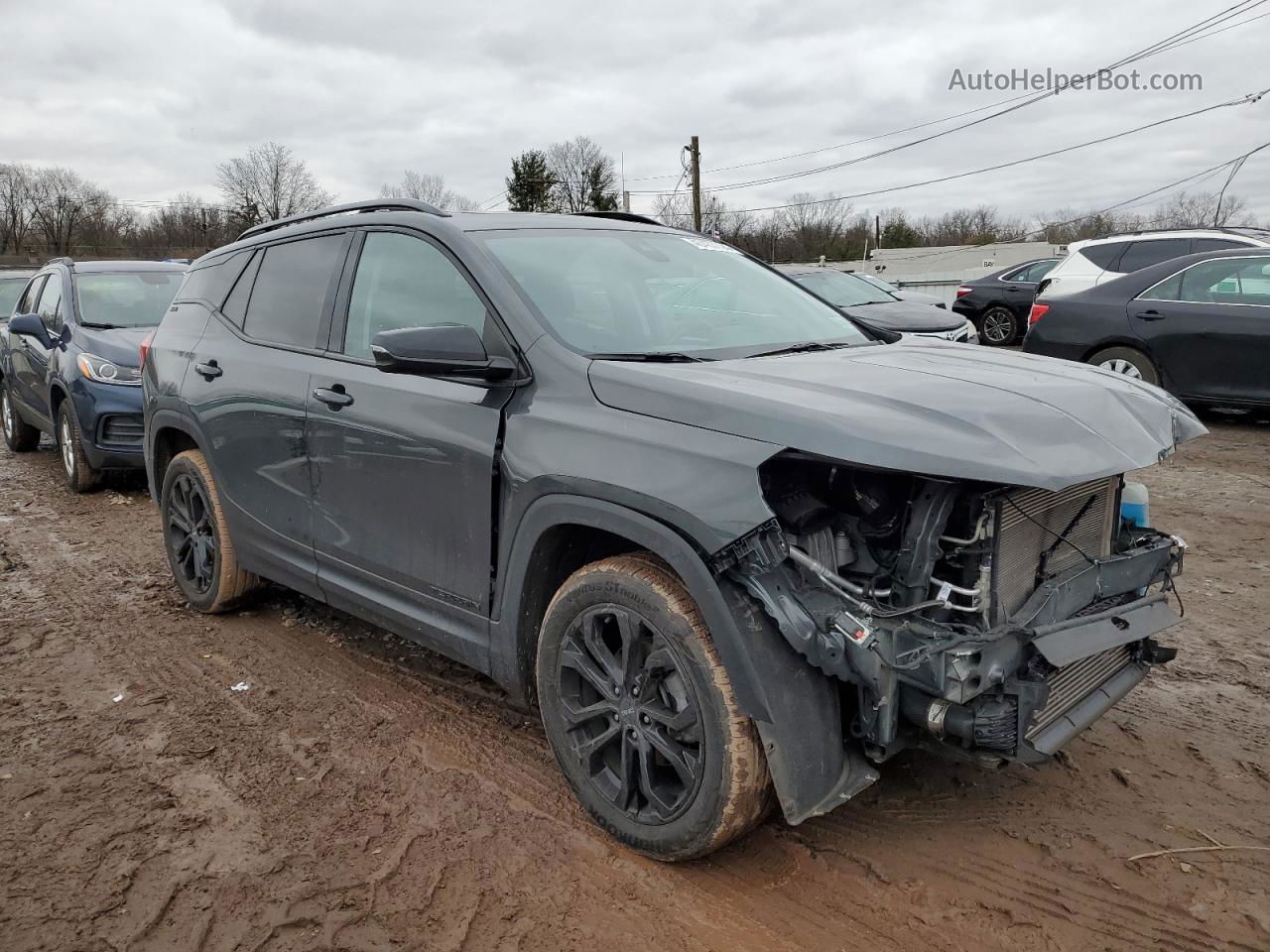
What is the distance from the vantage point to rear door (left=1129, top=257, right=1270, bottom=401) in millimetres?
8375

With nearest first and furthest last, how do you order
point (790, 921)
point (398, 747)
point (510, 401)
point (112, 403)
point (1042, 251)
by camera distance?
point (790, 921) < point (510, 401) < point (398, 747) < point (112, 403) < point (1042, 251)

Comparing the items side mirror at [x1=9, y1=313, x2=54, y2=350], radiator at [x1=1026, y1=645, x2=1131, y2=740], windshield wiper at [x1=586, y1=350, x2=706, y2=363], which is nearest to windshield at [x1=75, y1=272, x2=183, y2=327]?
side mirror at [x1=9, y1=313, x2=54, y2=350]

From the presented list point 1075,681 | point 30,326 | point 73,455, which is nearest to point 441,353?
point 1075,681

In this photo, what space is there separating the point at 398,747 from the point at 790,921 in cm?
159

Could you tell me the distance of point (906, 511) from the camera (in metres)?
2.40

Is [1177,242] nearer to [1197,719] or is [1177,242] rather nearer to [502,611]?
[1197,719]

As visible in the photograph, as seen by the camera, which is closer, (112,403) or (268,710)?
(268,710)

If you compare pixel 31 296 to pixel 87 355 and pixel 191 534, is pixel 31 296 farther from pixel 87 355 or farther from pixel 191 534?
pixel 191 534

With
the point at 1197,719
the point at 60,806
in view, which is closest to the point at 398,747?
the point at 60,806

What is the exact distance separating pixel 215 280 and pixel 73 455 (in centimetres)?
418

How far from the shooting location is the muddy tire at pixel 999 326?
1627cm

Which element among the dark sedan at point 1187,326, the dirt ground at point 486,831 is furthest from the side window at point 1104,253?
the dirt ground at point 486,831

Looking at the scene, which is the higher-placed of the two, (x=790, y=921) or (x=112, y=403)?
(x=112, y=403)

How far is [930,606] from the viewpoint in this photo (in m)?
2.37
